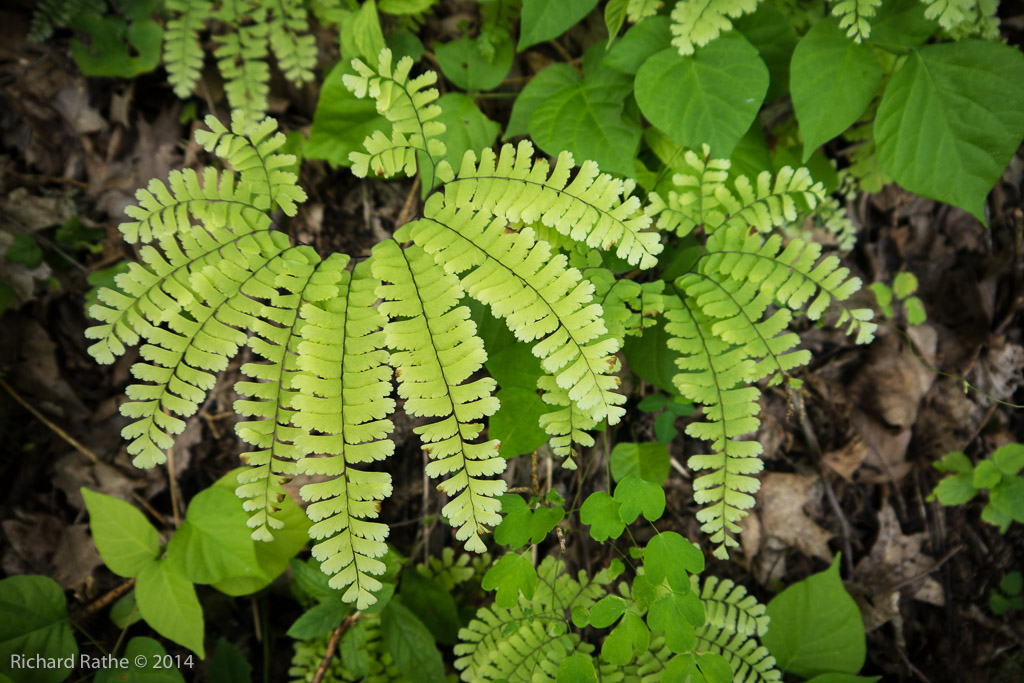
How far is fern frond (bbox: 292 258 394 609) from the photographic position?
1.47 metres

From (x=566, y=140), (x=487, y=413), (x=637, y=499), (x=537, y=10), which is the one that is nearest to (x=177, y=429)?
(x=487, y=413)

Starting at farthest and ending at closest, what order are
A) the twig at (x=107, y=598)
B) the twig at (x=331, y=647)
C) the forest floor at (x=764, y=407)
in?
the forest floor at (x=764, y=407) < the twig at (x=107, y=598) < the twig at (x=331, y=647)

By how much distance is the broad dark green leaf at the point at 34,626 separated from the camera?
196cm

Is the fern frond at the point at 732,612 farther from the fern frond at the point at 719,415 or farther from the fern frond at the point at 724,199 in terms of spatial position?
the fern frond at the point at 724,199

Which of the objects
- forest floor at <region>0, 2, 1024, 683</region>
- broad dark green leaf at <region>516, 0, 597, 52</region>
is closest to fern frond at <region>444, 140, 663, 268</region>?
broad dark green leaf at <region>516, 0, 597, 52</region>

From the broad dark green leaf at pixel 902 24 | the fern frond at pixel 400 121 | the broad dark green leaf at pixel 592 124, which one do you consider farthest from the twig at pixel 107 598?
the broad dark green leaf at pixel 902 24

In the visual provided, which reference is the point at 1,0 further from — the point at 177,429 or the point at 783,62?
the point at 783,62

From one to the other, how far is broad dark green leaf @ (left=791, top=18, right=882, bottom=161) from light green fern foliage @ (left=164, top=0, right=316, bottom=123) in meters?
2.12

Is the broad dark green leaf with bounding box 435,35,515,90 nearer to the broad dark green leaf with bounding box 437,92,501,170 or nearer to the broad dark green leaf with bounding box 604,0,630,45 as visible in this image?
the broad dark green leaf with bounding box 437,92,501,170

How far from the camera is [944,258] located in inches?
113

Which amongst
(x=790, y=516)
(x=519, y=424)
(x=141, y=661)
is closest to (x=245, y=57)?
(x=519, y=424)

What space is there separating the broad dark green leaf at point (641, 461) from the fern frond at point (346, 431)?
923 millimetres

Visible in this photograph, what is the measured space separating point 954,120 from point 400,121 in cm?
185

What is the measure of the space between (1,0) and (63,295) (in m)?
1.49
